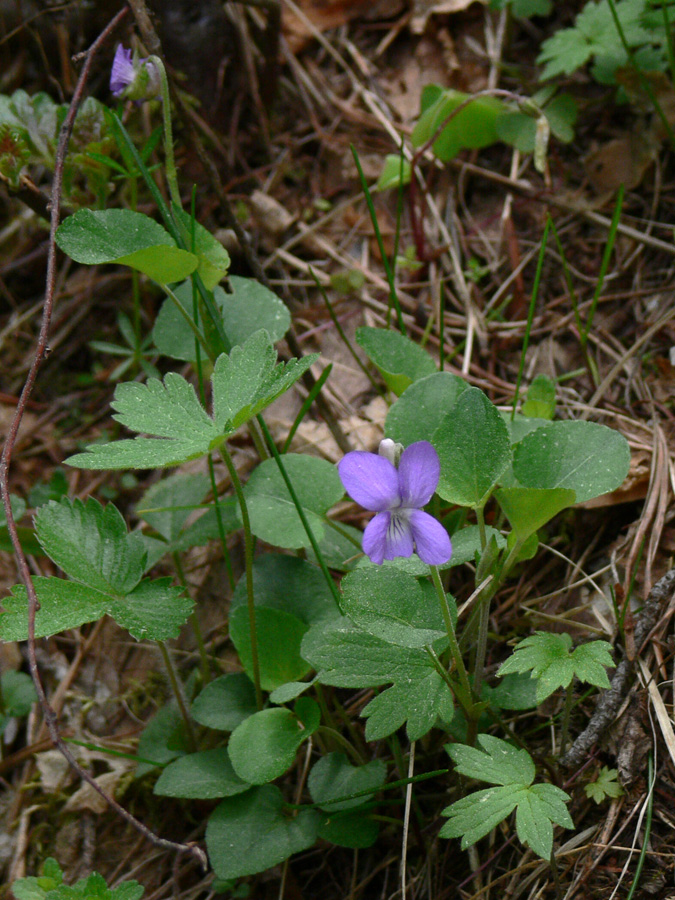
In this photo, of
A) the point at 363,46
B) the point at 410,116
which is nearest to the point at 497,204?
the point at 410,116

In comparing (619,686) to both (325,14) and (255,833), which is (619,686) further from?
(325,14)

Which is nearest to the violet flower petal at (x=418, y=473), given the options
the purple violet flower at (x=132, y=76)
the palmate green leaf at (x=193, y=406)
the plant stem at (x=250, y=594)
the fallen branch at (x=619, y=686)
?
the palmate green leaf at (x=193, y=406)

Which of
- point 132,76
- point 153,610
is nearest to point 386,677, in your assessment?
point 153,610

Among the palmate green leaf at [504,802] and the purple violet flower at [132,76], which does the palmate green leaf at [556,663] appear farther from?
the purple violet flower at [132,76]

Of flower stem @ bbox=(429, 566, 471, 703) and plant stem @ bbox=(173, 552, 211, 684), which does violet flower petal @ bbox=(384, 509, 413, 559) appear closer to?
flower stem @ bbox=(429, 566, 471, 703)

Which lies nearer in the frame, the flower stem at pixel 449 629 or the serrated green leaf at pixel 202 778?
the flower stem at pixel 449 629
